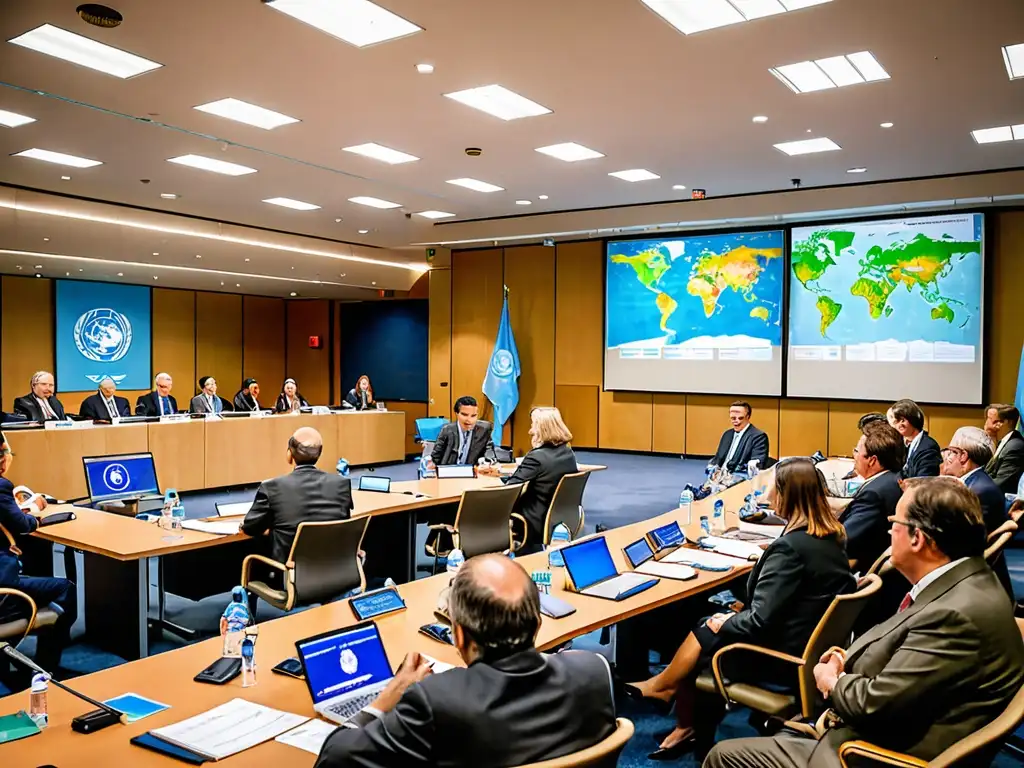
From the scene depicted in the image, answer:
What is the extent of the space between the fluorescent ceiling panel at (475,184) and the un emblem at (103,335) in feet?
27.4

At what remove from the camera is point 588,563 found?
134 inches

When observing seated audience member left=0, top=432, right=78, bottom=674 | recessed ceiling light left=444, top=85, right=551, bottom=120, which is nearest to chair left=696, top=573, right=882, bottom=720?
seated audience member left=0, top=432, right=78, bottom=674

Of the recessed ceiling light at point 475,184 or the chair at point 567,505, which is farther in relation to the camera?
the recessed ceiling light at point 475,184

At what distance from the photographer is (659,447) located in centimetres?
1247

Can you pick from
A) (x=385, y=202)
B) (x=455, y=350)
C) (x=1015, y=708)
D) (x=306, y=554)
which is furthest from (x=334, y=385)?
(x=1015, y=708)

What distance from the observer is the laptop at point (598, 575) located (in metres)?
3.27

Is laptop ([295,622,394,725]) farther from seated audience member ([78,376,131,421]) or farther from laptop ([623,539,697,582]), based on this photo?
seated audience member ([78,376,131,421])

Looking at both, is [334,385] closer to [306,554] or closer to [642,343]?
[642,343]

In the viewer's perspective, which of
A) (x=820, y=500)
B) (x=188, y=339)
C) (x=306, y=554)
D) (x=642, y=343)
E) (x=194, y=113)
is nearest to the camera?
(x=820, y=500)

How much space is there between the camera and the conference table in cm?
186

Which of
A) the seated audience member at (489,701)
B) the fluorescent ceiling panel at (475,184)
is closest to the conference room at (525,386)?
the seated audience member at (489,701)

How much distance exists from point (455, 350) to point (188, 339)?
5799mm

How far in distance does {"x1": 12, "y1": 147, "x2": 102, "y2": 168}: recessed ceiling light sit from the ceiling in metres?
0.18

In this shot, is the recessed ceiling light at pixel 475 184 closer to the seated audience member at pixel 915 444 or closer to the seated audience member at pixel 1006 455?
the seated audience member at pixel 915 444
